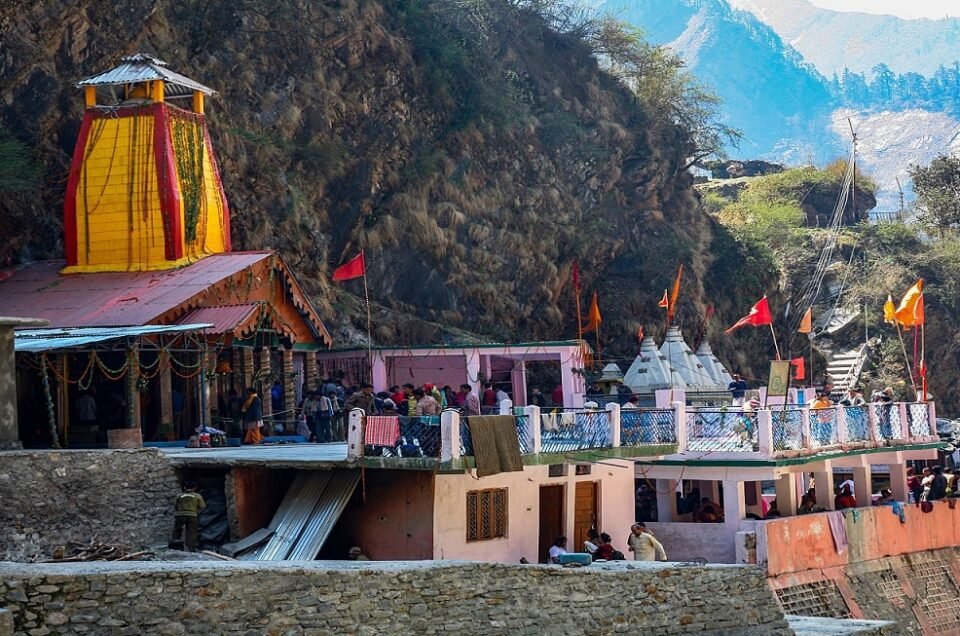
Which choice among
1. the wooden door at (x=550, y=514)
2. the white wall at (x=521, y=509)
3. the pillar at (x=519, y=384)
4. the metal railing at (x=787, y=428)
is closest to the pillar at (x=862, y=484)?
the metal railing at (x=787, y=428)

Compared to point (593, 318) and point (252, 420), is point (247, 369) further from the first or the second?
point (593, 318)

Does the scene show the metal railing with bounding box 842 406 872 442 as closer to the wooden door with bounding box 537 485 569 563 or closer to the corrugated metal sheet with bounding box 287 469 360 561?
the wooden door with bounding box 537 485 569 563

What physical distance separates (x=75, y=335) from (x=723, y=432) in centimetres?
1191

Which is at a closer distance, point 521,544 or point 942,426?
point 521,544

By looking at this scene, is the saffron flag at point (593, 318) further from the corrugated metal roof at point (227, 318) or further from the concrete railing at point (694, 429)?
the corrugated metal roof at point (227, 318)

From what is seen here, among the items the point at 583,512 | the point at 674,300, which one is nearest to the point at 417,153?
the point at 674,300

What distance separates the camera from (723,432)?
28.1 meters

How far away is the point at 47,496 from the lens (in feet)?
65.7

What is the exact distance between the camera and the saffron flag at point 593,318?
4506 cm

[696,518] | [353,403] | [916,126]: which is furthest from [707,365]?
[916,126]

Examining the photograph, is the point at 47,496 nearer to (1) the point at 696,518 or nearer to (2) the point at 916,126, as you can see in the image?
(1) the point at 696,518

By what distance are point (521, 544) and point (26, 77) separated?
1739 centimetres

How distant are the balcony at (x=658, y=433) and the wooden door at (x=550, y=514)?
1.30 metres

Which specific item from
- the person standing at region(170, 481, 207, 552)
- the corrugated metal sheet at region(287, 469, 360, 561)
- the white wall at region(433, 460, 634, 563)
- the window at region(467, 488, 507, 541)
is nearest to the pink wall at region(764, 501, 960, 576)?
the white wall at region(433, 460, 634, 563)
